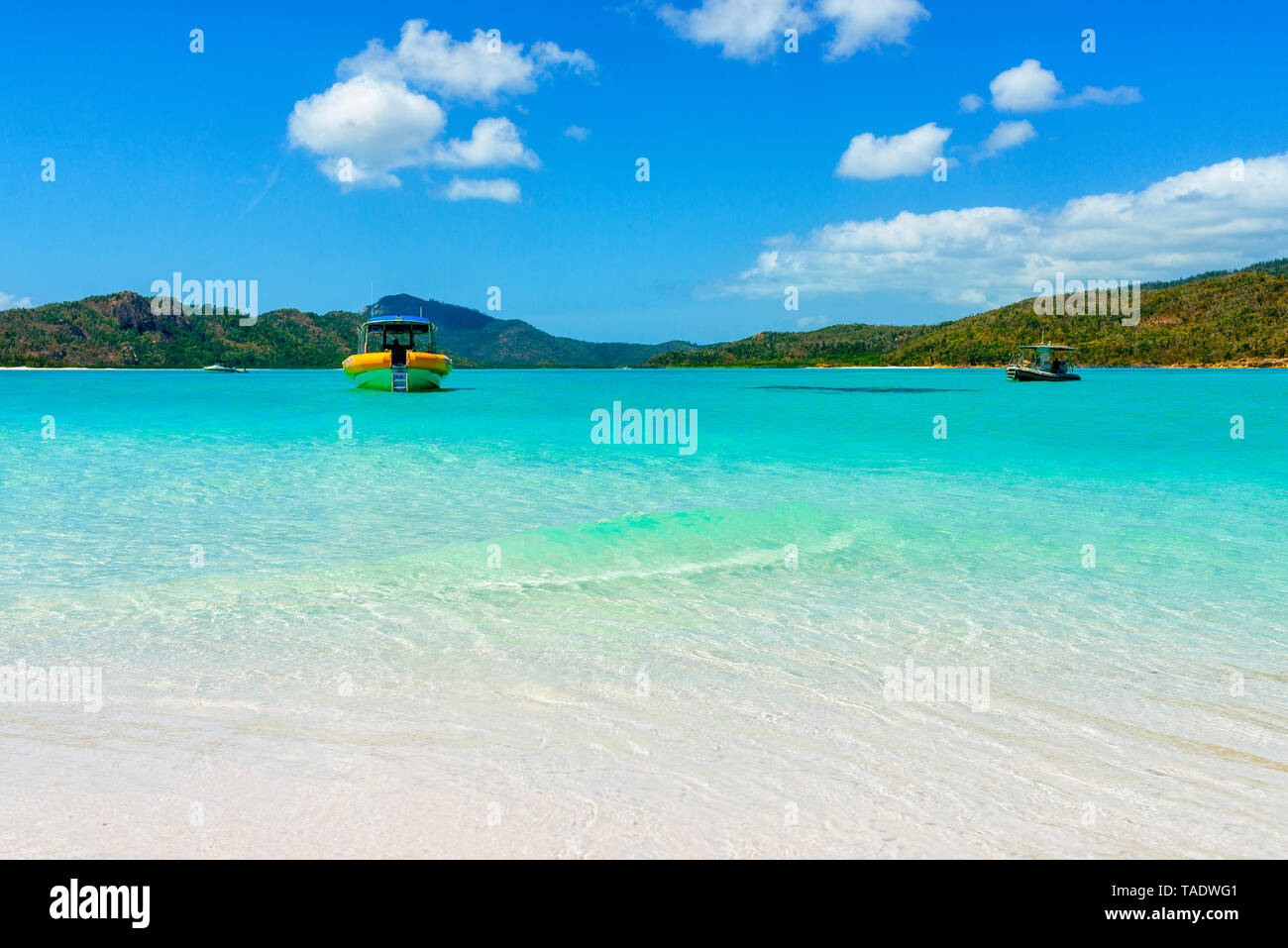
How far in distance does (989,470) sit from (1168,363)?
15375 cm

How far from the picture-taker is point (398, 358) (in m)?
51.4

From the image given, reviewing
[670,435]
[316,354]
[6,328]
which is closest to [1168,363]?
[670,435]

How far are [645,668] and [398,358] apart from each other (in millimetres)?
49162

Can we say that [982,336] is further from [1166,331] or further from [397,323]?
[397,323]

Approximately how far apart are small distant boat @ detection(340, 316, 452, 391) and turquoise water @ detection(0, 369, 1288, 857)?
36913mm

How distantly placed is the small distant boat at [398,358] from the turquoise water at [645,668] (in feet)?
121

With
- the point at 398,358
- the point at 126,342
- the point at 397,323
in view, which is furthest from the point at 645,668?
the point at 126,342

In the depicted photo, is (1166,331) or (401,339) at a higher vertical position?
(1166,331)

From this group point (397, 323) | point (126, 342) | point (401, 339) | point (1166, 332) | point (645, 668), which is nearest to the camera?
point (645, 668)

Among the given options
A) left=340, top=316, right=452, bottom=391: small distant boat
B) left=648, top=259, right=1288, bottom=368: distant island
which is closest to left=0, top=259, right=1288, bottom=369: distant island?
left=648, top=259, right=1288, bottom=368: distant island

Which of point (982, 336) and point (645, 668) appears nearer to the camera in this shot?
point (645, 668)

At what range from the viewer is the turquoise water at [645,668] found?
11.6 feet

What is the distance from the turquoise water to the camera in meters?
3.54

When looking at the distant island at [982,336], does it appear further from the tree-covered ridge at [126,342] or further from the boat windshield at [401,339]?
the boat windshield at [401,339]
